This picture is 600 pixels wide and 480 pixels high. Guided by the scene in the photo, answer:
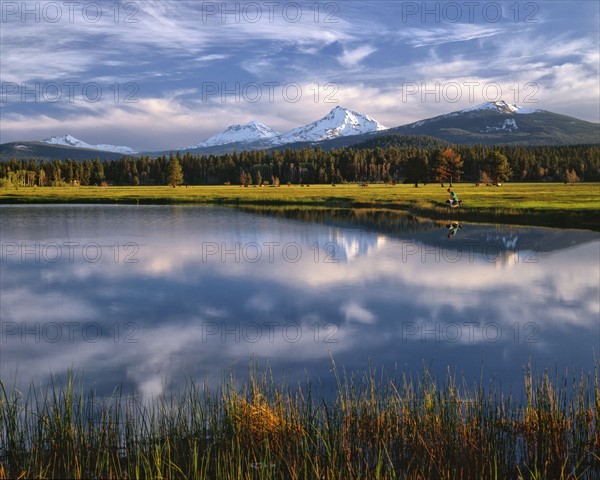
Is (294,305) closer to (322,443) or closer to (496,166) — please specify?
(322,443)

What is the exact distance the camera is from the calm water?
55.7ft

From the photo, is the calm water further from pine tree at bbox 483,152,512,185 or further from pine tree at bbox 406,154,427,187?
pine tree at bbox 483,152,512,185

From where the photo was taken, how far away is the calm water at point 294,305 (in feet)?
55.7

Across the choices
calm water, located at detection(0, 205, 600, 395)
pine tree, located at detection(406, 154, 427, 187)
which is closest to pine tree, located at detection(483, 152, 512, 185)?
pine tree, located at detection(406, 154, 427, 187)

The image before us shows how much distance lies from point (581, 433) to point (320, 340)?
1046cm

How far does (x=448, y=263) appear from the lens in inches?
1422

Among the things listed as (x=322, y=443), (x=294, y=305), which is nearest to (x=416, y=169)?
(x=294, y=305)

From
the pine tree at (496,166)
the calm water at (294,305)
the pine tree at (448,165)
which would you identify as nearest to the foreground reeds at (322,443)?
the calm water at (294,305)

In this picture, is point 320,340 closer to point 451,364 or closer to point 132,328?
point 451,364

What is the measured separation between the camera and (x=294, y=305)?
25734 mm

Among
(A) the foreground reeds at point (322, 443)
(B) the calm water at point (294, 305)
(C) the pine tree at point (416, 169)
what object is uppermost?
(C) the pine tree at point (416, 169)

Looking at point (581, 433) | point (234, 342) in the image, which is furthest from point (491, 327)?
point (581, 433)

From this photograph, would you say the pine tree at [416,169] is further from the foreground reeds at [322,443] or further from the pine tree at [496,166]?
the foreground reeds at [322,443]

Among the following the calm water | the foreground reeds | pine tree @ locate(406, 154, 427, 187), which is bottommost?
the calm water
